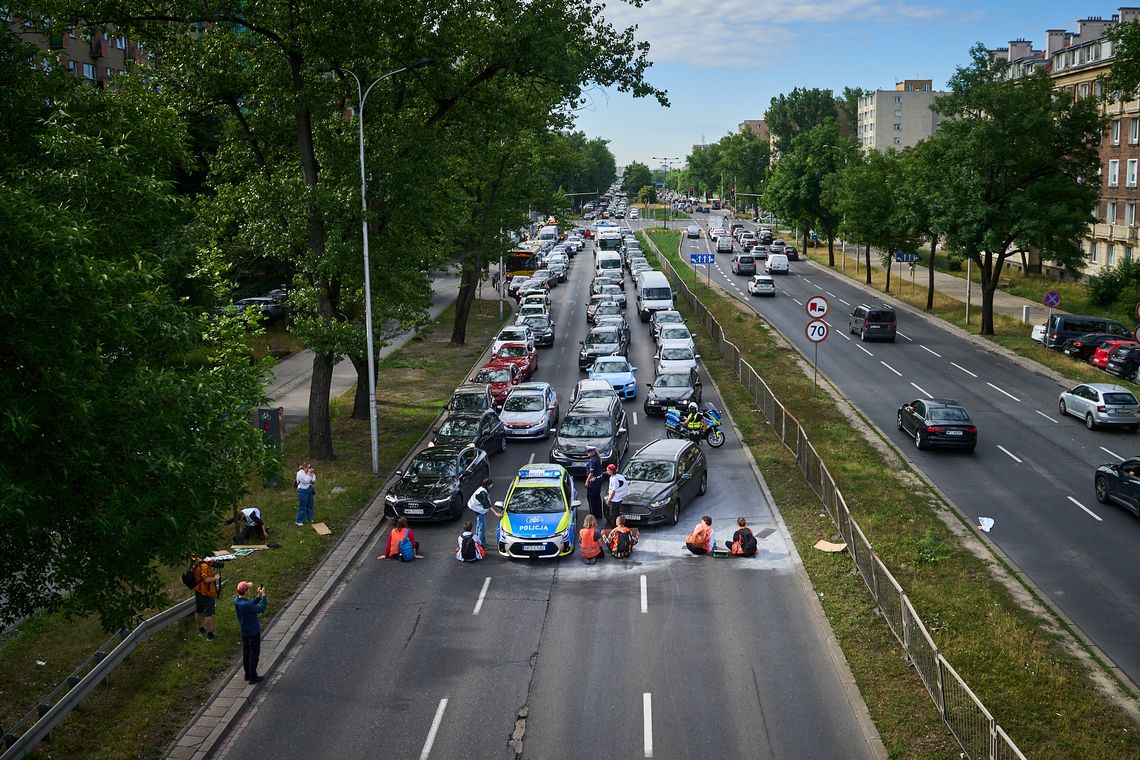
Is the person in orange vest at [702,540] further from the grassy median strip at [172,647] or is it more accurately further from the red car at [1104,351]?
the red car at [1104,351]

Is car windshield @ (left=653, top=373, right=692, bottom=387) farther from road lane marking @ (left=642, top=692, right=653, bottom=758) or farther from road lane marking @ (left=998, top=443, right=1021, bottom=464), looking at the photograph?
road lane marking @ (left=642, top=692, right=653, bottom=758)

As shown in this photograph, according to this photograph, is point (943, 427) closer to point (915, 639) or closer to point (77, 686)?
point (915, 639)

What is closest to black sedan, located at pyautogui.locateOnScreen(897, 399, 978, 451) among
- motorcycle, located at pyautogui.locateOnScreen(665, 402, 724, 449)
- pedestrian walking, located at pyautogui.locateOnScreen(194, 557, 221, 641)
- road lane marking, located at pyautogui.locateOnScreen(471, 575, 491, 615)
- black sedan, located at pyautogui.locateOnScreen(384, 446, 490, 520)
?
motorcycle, located at pyautogui.locateOnScreen(665, 402, 724, 449)

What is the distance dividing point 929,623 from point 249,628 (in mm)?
10736

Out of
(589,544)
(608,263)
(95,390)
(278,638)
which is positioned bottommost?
(278,638)

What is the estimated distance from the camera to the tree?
47.8m

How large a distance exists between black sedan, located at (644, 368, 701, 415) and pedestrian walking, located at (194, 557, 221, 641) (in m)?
19.3

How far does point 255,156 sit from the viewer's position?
30.5 m

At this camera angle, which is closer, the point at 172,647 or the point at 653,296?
the point at 172,647

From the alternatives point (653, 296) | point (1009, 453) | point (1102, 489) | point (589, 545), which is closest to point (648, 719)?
point (589, 545)

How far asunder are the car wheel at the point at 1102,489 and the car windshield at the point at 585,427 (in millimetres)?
12163

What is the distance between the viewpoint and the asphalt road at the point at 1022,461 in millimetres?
19375

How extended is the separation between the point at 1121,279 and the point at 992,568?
148ft

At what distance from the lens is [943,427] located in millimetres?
29984
